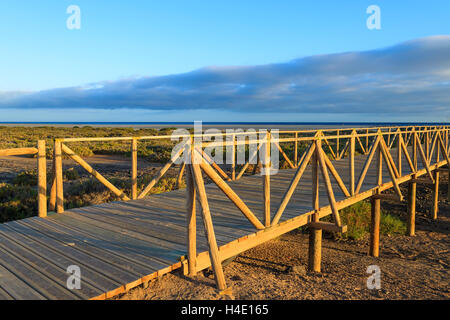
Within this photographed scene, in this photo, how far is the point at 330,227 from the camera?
5.20 metres

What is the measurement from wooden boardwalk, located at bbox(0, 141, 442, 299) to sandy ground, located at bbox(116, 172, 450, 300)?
27 cm

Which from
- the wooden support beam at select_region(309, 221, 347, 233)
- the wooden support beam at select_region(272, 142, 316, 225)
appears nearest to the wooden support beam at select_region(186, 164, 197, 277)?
the wooden support beam at select_region(272, 142, 316, 225)

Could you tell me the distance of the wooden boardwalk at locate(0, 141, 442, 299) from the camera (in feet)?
9.50

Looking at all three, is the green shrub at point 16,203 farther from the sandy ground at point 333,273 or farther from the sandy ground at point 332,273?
the sandy ground at point 332,273

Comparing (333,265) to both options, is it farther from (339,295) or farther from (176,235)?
(176,235)

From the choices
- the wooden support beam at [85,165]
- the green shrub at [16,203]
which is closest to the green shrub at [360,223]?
the wooden support beam at [85,165]

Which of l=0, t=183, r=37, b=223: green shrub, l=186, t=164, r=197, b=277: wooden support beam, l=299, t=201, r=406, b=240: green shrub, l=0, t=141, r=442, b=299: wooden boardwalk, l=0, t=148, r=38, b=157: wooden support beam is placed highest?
l=0, t=148, r=38, b=157: wooden support beam

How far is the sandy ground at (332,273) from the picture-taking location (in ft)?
10.8

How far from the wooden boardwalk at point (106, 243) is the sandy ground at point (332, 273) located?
10.7 inches

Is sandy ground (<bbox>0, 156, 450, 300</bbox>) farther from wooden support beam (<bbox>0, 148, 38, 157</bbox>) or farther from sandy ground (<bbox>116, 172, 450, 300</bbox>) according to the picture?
wooden support beam (<bbox>0, 148, 38, 157</bbox>)

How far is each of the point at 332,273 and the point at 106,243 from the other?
13.4 ft

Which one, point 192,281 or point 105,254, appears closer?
point 192,281
